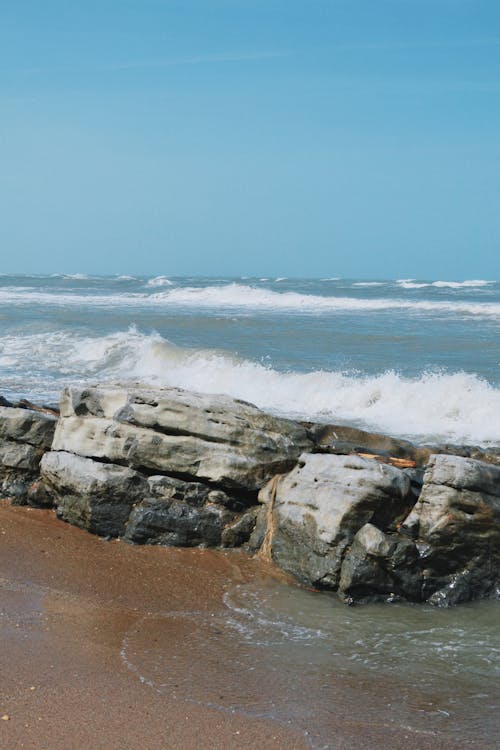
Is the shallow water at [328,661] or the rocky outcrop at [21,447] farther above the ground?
the rocky outcrop at [21,447]

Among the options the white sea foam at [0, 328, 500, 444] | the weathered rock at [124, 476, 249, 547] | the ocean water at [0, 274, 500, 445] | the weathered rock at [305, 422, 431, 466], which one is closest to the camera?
the weathered rock at [124, 476, 249, 547]

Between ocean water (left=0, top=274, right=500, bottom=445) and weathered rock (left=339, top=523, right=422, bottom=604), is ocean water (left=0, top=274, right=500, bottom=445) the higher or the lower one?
the higher one

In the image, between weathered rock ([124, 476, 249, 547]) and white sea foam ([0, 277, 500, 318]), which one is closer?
weathered rock ([124, 476, 249, 547])

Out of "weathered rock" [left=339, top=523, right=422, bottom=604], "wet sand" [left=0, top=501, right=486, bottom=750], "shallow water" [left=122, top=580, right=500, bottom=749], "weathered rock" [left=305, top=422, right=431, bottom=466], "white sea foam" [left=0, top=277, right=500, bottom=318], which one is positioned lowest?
"shallow water" [left=122, top=580, right=500, bottom=749]

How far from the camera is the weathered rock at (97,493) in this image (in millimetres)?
7707

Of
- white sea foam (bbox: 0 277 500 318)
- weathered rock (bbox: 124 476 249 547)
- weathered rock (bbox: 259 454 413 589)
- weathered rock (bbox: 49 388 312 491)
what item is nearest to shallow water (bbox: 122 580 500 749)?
weathered rock (bbox: 259 454 413 589)

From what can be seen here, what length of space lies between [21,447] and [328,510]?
3.43 metres

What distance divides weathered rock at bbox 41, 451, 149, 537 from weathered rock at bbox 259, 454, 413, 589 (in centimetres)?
132

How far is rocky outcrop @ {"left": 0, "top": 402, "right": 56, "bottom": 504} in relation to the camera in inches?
338

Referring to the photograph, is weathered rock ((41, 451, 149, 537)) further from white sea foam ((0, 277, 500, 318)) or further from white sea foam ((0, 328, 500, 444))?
white sea foam ((0, 277, 500, 318))

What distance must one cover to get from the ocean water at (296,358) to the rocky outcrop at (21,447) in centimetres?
565

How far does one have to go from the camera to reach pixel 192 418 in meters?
7.93

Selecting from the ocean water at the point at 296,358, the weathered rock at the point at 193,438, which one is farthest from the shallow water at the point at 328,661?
the ocean water at the point at 296,358

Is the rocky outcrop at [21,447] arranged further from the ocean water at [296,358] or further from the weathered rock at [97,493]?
the ocean water at [296,358]
